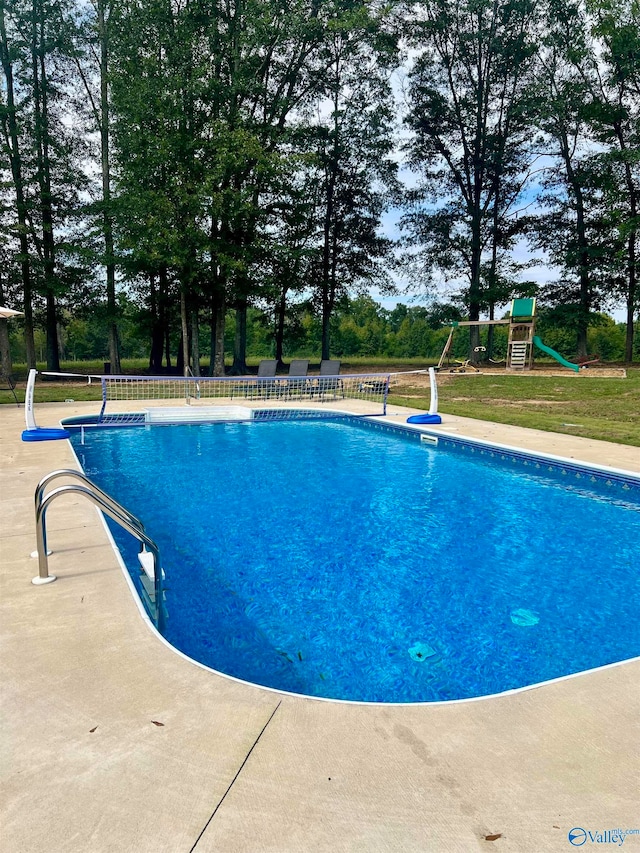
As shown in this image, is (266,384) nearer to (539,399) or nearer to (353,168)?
(539,399)

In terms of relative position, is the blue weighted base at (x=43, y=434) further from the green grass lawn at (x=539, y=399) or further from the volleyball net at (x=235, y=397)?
the green grass lawn at (x=539, y=399)

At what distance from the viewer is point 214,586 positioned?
4375 mm

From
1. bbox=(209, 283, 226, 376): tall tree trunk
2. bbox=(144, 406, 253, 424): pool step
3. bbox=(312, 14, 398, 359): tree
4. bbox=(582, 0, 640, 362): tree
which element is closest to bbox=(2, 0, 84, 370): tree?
bbox=(209, 283, 226, 376): tall tree trunk

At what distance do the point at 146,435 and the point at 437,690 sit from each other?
8734 mm

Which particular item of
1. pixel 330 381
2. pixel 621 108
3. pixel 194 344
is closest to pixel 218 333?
pixel 194 344

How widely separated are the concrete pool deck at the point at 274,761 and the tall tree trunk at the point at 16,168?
21693 millimetres

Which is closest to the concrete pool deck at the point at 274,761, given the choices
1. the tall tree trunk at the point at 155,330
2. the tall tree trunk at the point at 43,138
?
the tall tree trunk at the point at 43,138

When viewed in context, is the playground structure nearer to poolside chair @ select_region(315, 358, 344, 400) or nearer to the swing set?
the swing set

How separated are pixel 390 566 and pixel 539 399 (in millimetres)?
12341

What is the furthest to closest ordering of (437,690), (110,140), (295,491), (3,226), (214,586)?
(110,140) < (3,226) < (295,491) < (214,586) < (437,690)

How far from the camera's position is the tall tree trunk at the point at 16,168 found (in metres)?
21.1

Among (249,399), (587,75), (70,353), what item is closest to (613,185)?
(587,75)

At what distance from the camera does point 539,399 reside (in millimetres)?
15391

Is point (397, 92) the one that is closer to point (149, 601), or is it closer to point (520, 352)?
point (520, 352)
